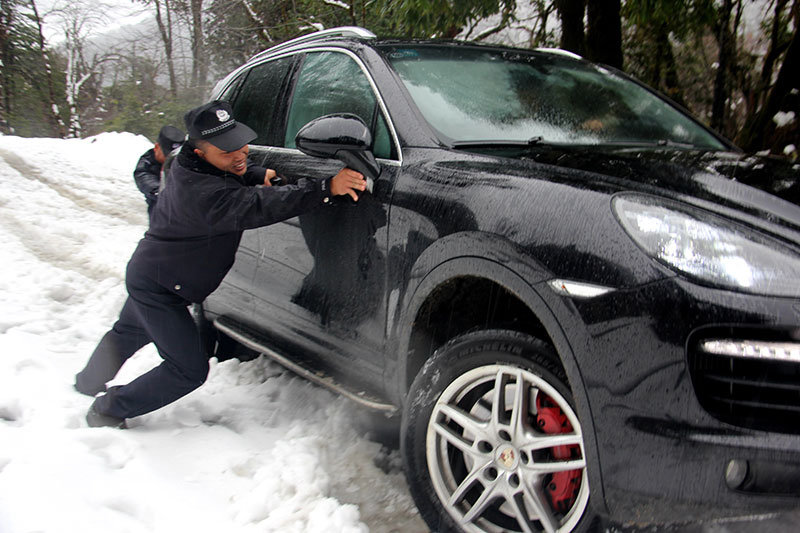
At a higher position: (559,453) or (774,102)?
(774,102)

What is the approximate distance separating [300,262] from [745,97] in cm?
1129

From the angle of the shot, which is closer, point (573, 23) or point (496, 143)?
point (496, 143)

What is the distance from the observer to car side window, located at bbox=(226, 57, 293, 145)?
3898 mm

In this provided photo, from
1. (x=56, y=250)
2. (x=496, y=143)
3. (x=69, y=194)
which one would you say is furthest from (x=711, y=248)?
(x=69, y=194)

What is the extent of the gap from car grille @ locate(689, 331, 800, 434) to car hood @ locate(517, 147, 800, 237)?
35 cm

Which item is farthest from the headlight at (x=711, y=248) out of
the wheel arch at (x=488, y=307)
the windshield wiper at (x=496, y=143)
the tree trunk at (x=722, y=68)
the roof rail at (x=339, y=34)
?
the tree trunk at (x=722, y=68)

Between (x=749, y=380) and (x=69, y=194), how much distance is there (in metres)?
10.8

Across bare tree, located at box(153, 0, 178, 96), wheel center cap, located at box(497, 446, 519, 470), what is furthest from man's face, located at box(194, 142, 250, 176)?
bare tree, located at box(153, 0, 178, 96)

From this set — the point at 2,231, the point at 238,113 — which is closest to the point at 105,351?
the point at 238,113

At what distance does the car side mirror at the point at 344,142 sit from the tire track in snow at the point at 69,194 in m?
6.93

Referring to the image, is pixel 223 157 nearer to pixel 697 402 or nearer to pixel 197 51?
pixel 697 402

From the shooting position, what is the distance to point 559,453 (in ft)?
7.07

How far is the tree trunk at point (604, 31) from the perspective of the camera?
7988 millimetres

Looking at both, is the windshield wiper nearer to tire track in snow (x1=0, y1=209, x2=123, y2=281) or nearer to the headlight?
the headlight
